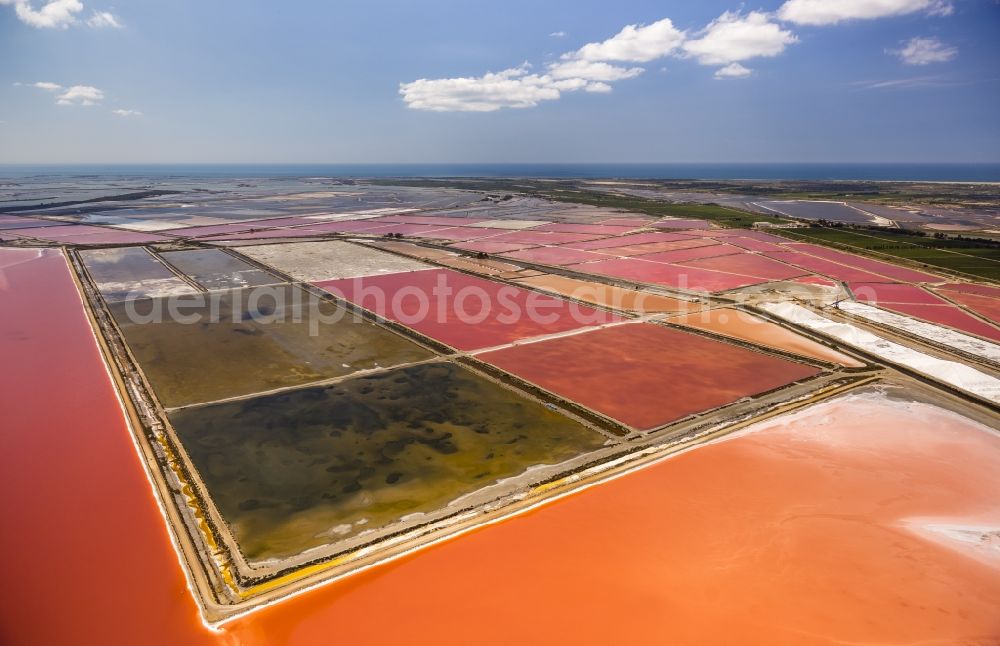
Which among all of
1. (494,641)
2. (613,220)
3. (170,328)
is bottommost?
(494,641)

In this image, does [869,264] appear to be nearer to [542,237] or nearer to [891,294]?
[891,294]

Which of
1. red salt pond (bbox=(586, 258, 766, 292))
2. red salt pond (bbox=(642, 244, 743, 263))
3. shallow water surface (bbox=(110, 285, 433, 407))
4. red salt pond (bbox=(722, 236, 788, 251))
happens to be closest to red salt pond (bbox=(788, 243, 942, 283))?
red salt pond (bbox=(722, 236, 788, 251))

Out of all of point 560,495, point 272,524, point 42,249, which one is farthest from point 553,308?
point 42,249

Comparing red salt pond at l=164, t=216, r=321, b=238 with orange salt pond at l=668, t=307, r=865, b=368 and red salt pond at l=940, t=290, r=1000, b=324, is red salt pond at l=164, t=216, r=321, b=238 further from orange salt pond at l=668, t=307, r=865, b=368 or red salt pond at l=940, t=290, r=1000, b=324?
red salt pond at l=940, t=290, r=1000, b=324

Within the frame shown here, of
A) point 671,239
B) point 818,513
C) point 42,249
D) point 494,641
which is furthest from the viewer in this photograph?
point 671,239

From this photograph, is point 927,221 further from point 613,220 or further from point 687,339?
point 687,339

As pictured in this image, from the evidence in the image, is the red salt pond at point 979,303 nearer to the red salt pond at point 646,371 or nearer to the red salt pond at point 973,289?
the red salt pond at point 973,289
